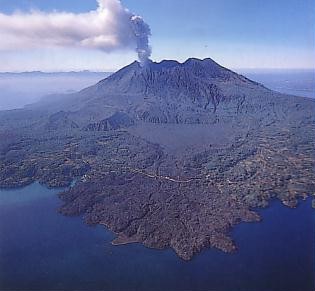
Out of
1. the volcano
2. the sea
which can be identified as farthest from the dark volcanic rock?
the sea

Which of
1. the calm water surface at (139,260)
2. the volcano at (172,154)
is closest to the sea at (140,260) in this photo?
the calm water surface at (139,260)

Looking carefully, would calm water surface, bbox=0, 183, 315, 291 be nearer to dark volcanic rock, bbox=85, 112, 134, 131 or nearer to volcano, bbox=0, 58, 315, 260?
volcano, bbox=0, 58, 315, 260

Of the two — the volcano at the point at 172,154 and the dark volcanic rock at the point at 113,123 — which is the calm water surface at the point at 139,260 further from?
the dark volcanic rock at the point at 113,123

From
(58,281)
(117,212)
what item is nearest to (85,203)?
(117,212)

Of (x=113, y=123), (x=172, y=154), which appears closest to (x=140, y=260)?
(x=172, y=154)

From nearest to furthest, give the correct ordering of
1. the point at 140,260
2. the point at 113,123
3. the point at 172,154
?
the point at 140,260 < the point at 172,154 < the point at 113,123

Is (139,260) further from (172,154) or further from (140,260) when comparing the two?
(172,154)
